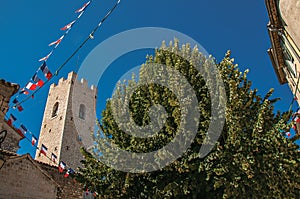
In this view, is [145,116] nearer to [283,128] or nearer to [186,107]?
[186,107]

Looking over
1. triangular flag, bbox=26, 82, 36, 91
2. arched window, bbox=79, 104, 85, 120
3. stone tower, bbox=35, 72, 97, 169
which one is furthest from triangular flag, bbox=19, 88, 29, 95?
arched window, bbox=79, 104, 85, 120

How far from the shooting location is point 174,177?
8.59 meters

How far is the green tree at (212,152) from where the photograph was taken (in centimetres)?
786

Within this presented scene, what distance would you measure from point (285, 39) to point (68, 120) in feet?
90.0

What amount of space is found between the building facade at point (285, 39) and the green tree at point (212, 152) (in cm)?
363

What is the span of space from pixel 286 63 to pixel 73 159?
25123 mm

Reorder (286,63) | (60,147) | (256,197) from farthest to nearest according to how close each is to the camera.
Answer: (60,147)
(286,63)
(256,197)

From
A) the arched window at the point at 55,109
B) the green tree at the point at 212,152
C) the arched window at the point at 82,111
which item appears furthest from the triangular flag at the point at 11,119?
the arched window at the point at 55,109

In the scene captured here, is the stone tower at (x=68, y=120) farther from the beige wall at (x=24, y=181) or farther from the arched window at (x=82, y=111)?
the beige wall at (x=24, y=181)

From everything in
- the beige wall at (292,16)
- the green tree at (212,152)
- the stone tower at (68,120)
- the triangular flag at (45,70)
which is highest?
the stone tower at (68,120)

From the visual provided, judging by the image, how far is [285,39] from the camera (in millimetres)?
13586

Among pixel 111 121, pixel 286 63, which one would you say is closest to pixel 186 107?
pixel 111 121

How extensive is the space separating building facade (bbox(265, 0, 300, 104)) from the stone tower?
2424 cm

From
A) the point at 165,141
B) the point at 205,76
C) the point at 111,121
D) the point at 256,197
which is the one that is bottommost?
the point at 256,197
